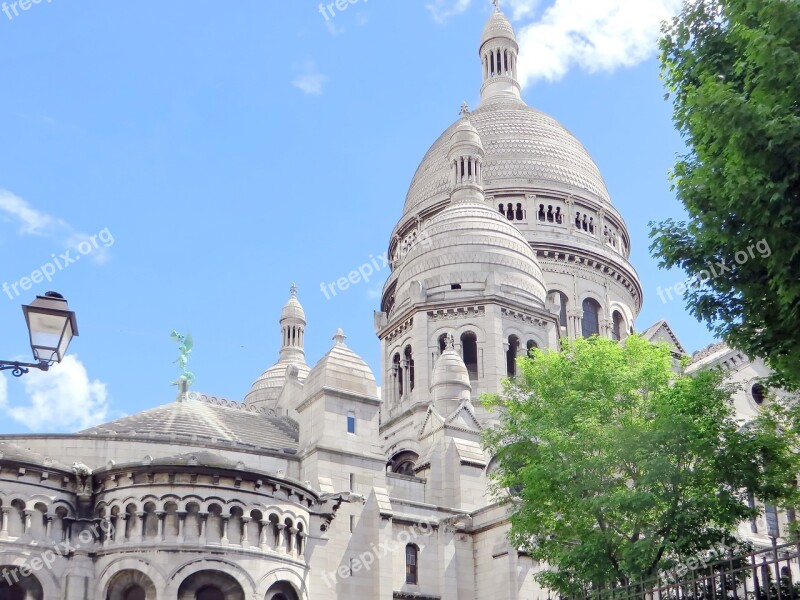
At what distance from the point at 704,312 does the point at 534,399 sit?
13763mm

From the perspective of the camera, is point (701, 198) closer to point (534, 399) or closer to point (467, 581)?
point (534, 399)

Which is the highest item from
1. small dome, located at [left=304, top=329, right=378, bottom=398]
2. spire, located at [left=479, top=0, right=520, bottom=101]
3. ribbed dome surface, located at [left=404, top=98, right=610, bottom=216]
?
spire, located at [left=479, top=0, right=520, bottom=101]

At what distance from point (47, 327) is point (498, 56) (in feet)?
263

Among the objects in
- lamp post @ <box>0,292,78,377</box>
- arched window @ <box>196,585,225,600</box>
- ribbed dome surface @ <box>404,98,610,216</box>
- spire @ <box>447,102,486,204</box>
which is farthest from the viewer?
ribbed dome surface @ <box>404,98,610,216</box>

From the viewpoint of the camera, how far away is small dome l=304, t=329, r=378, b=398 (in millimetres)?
43469

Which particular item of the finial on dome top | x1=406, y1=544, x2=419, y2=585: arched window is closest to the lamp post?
x1=406, y1=544, x2=419, y2=585: arched window

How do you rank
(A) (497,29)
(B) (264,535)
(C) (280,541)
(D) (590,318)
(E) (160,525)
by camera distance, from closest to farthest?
(E) (160,525) → (B) (264,535) → (C) (280,541) → (D) (590,318) → (A) (497,29)

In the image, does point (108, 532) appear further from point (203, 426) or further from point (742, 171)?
point (742, 171)

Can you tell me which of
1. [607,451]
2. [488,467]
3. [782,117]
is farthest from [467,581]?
[782,117]

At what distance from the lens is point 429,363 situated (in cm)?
5809

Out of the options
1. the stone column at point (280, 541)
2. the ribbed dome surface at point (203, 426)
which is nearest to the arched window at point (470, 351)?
the ribbed dome surface at point (203, 426)

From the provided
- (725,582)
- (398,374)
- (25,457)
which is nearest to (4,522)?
(25,457)

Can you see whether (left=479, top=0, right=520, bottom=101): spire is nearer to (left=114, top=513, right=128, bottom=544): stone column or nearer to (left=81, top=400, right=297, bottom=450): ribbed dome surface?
(left=81, top=400, right=297, bottom=450): ribbed dome surface

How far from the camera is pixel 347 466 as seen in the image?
1673 inches
